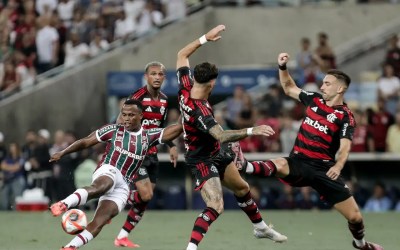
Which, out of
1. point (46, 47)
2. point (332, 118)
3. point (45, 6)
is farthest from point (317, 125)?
point (45, 6)

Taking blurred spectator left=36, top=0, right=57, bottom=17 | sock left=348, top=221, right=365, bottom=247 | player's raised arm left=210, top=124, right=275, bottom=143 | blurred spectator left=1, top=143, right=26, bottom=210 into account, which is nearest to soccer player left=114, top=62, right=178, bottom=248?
player's raised arm left=210, top=124, right=275, bottom=143

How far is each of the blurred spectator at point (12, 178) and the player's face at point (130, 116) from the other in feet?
36.6

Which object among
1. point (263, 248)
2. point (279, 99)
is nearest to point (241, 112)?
point (279, 99)

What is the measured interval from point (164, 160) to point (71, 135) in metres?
2.04

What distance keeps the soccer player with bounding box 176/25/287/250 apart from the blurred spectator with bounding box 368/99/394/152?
9.46 metres

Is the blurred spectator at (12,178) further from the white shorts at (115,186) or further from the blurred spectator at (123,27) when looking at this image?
the white shorts at (115,186)

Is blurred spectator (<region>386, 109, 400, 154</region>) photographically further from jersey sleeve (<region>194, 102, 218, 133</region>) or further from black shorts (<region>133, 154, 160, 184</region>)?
jersey sleeve (<region>194, 102, 218, 133</region>)

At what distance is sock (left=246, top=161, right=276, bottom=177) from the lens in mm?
14469

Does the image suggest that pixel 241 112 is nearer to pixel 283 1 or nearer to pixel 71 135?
pixel 71 135

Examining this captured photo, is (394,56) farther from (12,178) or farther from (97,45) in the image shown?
(12,178)

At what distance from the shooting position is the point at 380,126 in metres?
23.7

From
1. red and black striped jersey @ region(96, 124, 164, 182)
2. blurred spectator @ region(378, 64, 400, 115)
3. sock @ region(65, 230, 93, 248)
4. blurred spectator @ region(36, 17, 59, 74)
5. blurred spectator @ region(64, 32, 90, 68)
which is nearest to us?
sock @ region(65, 230, 93, 248)

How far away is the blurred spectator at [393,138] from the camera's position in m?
23.6

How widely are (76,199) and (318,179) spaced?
10.4ft
